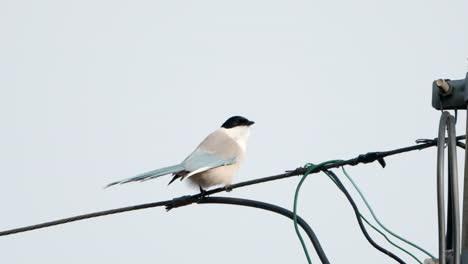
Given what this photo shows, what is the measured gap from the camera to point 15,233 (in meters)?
5.65

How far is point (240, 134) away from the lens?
8641mm

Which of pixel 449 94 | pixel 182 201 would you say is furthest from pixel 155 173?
pixel 449 94

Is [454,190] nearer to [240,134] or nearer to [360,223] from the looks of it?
[360,223]

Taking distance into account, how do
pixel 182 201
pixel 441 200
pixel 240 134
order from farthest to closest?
pixel 240 134, pixel 182 201, pixel 441 200

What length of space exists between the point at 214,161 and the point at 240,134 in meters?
1.21

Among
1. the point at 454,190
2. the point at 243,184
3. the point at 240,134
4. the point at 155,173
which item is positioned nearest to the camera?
the point at 454,190

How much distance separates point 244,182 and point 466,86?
79.2 inches

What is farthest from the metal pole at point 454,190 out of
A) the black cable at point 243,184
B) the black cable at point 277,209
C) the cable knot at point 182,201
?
the cable knot at point 182,201

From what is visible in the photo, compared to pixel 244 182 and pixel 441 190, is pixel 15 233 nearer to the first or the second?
pixel 244 182

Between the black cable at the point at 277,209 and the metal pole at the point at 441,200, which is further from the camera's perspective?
the black cable at the point at 277,209

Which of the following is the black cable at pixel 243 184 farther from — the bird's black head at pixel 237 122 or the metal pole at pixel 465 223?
the bird's black head at pixel 237 122

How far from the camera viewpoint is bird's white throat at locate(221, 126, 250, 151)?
8438 mm

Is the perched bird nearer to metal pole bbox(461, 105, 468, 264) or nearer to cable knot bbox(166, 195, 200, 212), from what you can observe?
cable knot bbox(166, 195, 200, 212)

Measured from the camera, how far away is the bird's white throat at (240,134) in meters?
8.44
